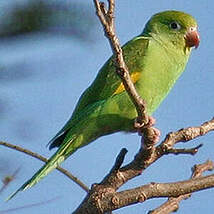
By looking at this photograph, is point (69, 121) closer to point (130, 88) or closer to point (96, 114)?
point (96, 114)

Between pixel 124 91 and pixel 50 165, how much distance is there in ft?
1.92

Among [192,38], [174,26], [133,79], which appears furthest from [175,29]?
[133,79]

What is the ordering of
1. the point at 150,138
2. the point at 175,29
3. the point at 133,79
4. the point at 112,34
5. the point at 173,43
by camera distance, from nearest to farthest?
the point at 112,34, the point at 150,138, the point at 133,79, the point at 173,43, the point at 175,29

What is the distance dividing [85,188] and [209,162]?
522 mm

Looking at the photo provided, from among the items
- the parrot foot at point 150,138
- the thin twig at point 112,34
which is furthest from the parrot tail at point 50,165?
the thin twig at point 112,34

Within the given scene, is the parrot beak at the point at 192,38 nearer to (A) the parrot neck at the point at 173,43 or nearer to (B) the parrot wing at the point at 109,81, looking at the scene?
(A) the parrot neck at the point at 173,43

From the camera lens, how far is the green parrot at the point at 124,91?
A: 3020 mm

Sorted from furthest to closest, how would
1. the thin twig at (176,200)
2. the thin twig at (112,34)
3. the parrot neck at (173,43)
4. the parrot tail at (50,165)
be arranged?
1. the parrot neck at (173,43)
2. the parrot tail at (50,165)
3. the thin twig at (176,200)
4. the thin twig at (112,34)

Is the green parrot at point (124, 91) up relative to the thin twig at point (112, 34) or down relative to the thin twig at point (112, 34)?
down

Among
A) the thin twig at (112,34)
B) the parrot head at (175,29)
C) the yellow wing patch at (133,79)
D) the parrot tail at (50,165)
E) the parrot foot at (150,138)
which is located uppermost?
the thin twig at (112,34)

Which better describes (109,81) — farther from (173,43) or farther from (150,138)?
(150,138)

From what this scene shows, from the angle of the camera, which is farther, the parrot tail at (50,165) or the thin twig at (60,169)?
→ the parrot tail at (50,165)

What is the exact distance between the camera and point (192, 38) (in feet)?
11.3

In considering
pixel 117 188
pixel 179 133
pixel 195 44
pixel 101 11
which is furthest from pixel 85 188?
pixel 195 44
